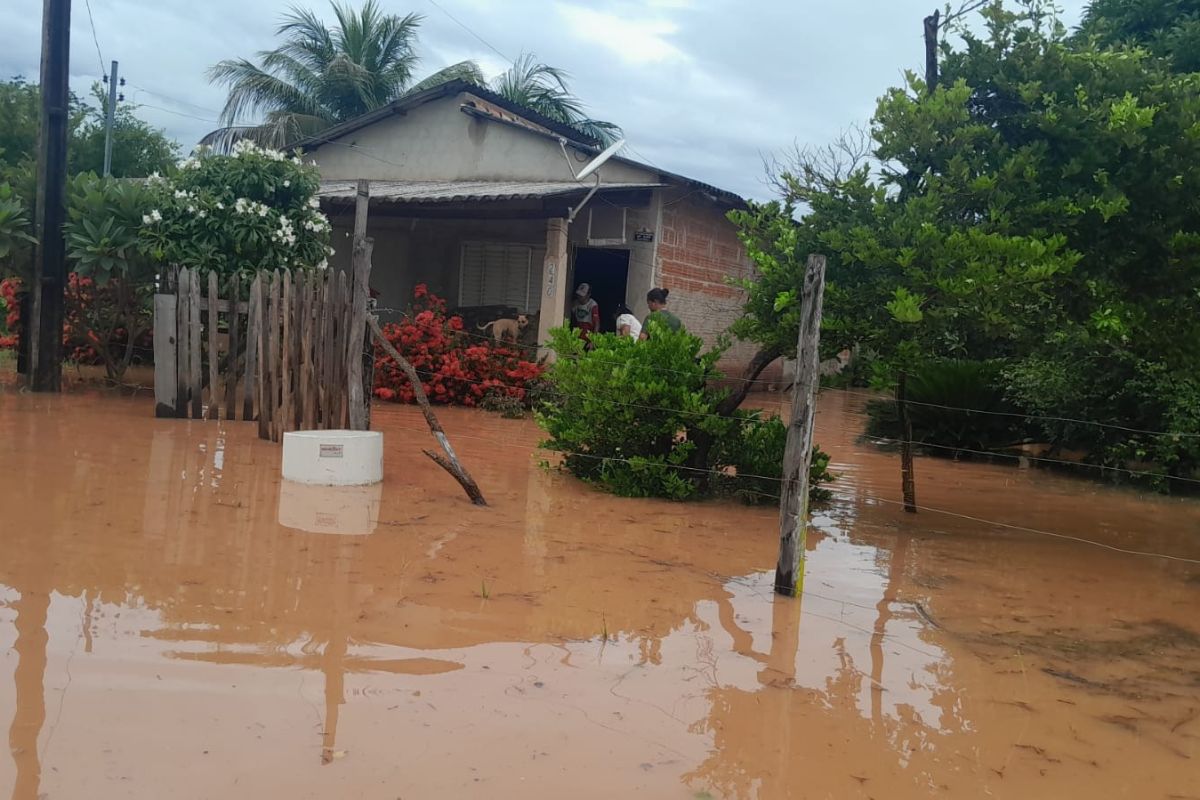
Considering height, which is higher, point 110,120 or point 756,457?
point 110,120

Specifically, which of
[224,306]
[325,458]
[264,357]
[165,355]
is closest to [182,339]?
[165,355]

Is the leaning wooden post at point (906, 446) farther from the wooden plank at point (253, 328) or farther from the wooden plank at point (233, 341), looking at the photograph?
the wooden plank at point (233, 341)

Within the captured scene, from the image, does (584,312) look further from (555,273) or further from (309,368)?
(309,368)

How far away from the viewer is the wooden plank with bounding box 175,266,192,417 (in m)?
10.0

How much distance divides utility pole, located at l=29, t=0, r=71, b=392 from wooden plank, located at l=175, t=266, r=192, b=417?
6.87ft

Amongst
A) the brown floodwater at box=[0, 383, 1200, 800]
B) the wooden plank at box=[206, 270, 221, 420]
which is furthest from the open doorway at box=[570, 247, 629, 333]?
the brown floodwater at box=[0, 383, 1200, 800]

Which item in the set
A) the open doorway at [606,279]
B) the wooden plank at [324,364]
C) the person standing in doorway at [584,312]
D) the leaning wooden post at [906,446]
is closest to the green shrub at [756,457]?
the leaning wooden post at [906,446]

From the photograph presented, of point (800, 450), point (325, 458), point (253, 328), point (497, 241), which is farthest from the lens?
point (497, 241)

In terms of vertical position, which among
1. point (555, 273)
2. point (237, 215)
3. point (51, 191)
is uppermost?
point (51, 191)

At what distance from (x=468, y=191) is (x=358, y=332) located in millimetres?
6919

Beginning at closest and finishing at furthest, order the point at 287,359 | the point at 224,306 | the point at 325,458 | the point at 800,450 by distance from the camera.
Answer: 1. the point at 800,450
2. the point at 325,458
3. the point at 287,359
4. the point at 224,306

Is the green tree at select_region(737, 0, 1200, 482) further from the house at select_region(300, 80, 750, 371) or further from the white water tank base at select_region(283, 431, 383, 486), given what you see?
the house at select_region(300, 80, 750, 371)

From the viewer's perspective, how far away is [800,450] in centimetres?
571

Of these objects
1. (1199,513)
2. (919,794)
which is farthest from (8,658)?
(1199,513)
